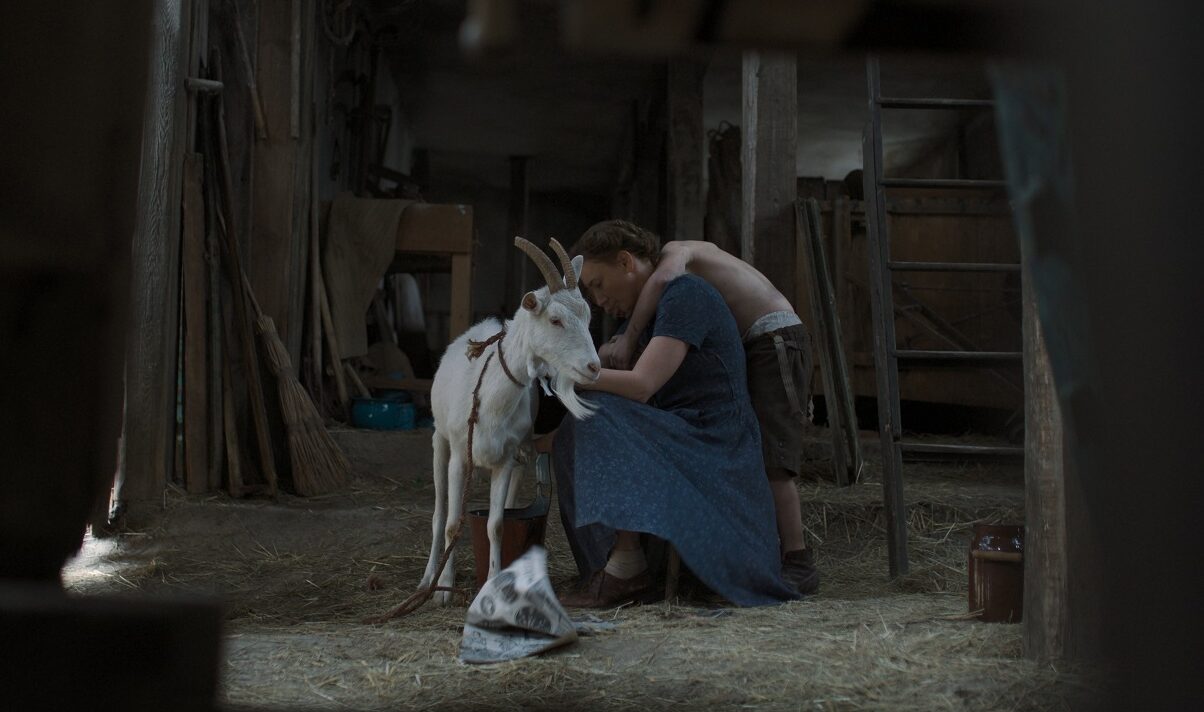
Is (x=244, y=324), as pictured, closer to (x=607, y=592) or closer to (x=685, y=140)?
(x=607, y=592)

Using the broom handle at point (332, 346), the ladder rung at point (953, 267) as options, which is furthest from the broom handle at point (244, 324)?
the ladder rung at point (953, 267)

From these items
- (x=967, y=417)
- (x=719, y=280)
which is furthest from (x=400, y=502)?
(x=967, y=417)

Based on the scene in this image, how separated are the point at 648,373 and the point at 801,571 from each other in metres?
1.11

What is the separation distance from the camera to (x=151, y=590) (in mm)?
3814

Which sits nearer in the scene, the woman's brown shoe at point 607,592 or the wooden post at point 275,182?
the woman's brown shoe at point 607,592

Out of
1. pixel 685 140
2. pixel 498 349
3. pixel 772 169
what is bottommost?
pixel 498 349

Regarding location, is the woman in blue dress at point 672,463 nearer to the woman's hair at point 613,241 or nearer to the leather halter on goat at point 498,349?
the woman's hair at point 613,241

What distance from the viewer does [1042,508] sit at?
2.60 meters

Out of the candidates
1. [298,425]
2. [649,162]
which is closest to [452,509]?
[298,425]

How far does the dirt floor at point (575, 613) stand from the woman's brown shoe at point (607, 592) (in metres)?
0.11

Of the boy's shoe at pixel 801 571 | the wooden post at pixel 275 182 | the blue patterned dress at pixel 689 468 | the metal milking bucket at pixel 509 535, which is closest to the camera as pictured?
Result: the blue patterned dress at pixel 689 468

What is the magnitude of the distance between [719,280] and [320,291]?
3.51 meters

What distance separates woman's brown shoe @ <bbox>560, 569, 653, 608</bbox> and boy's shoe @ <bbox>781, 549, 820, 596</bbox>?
2.08 feet

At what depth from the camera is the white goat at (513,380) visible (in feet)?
12.0
